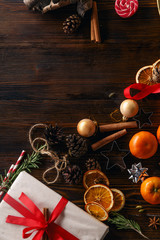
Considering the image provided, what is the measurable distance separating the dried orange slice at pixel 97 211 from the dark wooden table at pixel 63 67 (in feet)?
0.57

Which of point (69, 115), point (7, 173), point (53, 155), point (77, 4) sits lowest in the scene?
point (7, 173)

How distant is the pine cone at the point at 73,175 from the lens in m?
1.09

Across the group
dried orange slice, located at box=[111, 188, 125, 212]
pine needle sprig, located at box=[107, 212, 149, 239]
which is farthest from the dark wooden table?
pine needle sprig, located at box=[107, 212, 149, 239]

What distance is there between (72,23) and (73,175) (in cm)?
72

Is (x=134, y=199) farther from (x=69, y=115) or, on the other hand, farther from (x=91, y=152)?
(x=69, y=115)

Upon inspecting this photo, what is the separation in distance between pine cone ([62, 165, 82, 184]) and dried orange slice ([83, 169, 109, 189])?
30 millimetres

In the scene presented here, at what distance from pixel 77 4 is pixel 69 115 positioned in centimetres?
55

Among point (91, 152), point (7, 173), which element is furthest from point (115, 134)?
point (7, 173)

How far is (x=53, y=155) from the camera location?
112 centimetres

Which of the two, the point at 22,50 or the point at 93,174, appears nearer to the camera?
the point at 93,174

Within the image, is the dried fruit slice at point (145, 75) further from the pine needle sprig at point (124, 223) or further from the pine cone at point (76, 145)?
the pine needle sprig at point (124, 223)

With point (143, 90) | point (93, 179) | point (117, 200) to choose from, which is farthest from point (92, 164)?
point (143, 90)

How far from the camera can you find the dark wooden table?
1177 millimetres

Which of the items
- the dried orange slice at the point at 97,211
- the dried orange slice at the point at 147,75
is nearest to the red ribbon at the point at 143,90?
the dried orange slice at the point at 147,75
